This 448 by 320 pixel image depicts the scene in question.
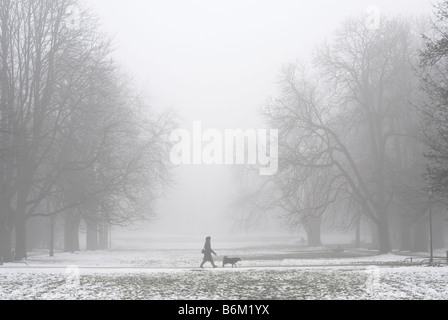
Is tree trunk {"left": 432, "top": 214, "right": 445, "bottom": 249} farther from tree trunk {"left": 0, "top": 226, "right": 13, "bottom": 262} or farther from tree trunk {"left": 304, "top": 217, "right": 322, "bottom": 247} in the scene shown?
tree trunk {"left": 0, "top": 226, "right": 13, "bottom": 262}

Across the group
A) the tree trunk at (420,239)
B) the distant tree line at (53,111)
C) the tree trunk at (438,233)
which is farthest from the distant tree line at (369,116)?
the distant tree line at (53,111)

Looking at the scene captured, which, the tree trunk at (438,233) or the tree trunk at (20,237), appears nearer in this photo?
the tree trunk at (20,237)

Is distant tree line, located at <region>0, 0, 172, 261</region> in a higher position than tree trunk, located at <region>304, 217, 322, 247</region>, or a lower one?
higher

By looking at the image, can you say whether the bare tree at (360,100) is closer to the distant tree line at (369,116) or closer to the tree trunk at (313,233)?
the distant tree line at (369,116)

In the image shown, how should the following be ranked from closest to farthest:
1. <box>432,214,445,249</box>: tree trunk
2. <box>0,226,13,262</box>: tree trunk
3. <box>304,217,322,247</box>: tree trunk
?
<box>0,226,13,262</box>: tree trunk, <box>432,214,445,249</box>: tree trunk, <box>304,217,322,247</box>: tree trunk

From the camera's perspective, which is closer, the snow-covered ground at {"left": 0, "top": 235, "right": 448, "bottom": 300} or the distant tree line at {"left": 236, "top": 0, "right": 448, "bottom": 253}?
the snow-covered ground at {"left": 0, "top": 235, "right": 448, "bottom": 300}

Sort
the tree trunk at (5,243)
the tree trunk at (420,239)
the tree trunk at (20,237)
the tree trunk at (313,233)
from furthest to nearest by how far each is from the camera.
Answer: the tree trunk at (313,233) → the tree trunk at (420,239) → the tree trunk at (20,237) → the tree trunk at (5,243)

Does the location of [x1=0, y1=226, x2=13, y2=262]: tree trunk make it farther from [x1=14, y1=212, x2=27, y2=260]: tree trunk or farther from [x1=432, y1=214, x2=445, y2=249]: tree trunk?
[x1=432, y1=214, x2=445, y2=249]: tree trunk

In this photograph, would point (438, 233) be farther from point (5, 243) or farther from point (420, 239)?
point (5, 243)

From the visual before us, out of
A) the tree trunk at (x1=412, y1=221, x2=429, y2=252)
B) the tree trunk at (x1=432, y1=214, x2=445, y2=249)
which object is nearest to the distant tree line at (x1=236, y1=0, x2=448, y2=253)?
the tree trunk at (x1=412, y1=221, x2=429, y2=252)

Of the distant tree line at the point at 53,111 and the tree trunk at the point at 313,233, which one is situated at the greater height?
the distant tree line at the point at 53,111

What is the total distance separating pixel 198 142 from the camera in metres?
61.5

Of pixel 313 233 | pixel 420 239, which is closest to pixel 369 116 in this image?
pixel 420 239

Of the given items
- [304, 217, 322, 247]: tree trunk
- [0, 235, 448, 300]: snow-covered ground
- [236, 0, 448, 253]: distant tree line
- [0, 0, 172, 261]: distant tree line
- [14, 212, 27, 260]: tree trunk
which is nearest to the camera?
[0, 235, 448, 300]: snow-covered ground
